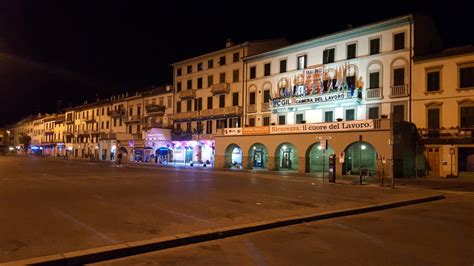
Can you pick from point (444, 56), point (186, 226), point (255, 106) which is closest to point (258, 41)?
point (255, 106)

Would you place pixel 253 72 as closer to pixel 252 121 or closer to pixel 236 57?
pixel 236 57

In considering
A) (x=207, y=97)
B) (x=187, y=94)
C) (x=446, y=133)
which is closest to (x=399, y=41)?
(x=446, y=133)

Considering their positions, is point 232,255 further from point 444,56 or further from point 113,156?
point 113,156

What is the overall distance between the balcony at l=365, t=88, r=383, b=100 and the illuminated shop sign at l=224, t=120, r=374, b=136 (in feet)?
12.9

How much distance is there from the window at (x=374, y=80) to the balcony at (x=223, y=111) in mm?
16924

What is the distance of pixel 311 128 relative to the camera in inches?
1480

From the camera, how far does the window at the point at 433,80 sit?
1291 inches

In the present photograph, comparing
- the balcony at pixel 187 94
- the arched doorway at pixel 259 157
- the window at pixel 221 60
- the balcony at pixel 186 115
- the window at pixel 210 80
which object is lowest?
the arched doorway at pixel 259 157

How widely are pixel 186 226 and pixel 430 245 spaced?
532 cm

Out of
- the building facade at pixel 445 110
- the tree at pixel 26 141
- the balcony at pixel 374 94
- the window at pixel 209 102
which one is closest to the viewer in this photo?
the building facade at pixel 445 110

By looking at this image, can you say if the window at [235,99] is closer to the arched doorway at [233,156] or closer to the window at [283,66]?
the arched doorway at [233,156]

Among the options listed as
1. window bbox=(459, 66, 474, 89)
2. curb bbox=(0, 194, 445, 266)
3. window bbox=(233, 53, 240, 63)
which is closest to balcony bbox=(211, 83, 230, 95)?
window bbox=(233, 53, 240, 63)

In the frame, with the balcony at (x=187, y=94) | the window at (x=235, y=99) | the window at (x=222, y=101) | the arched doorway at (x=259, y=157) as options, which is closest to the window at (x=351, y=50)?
the arched doorway at (x=259, y=157)

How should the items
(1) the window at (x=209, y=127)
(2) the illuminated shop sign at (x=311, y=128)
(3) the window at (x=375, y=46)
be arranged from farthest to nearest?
(1) the window at (x=209, y=127)
(3) the window at (x=375, y=46)
(2) the illuminated shop sign at (x=311, y=128)
